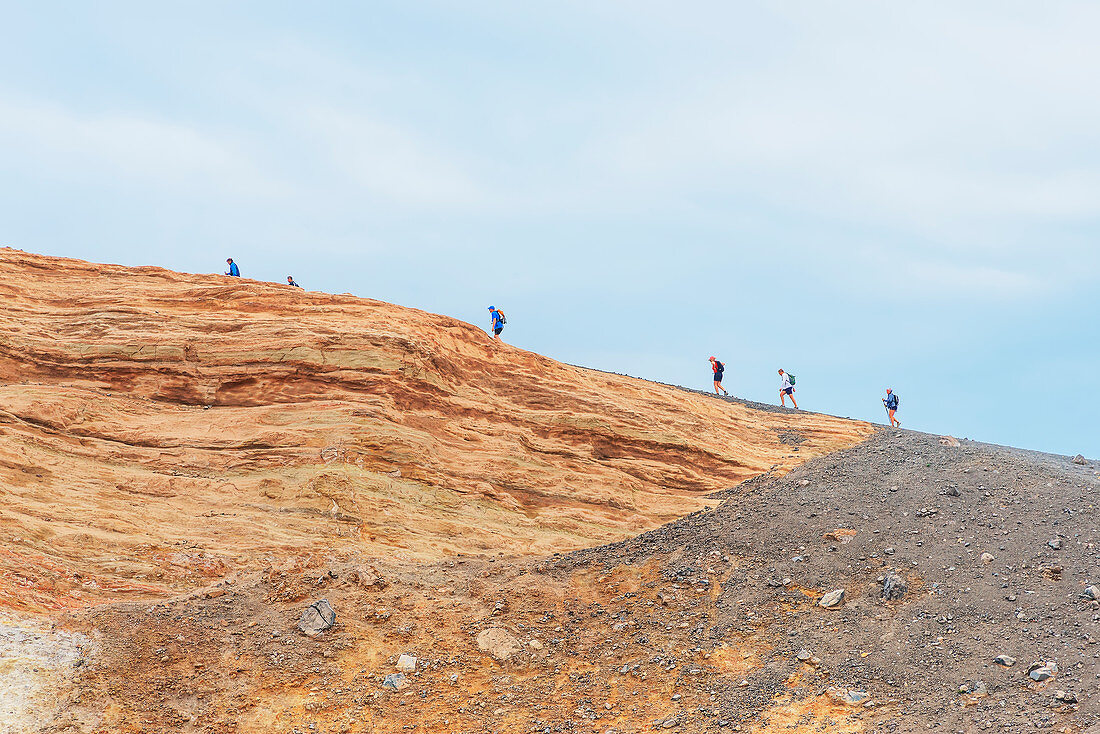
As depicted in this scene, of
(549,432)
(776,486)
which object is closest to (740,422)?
(776,486)

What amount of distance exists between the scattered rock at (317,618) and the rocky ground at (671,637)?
117 mm

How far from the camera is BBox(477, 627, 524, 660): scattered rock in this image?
13.5 meters

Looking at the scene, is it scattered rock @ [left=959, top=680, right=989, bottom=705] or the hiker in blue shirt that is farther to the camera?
the hiker in blue shirt

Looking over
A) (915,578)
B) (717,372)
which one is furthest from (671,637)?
(717,372)

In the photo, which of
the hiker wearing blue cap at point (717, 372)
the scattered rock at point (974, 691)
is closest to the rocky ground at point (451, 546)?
the scattered rock at point (974, 691)

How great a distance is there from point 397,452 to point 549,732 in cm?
704

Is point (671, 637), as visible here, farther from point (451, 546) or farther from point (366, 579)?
point (366, 579)

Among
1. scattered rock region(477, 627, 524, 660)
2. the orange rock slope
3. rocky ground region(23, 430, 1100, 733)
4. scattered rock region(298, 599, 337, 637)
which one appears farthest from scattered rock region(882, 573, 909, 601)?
scattered rock region(298, 599, 337, 637)

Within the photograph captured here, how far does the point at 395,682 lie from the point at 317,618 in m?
1.72

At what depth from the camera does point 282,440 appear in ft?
56.0

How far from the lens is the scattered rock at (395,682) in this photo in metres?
12.6

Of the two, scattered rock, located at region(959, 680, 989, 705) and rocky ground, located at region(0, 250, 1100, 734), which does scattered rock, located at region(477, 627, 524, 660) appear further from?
scattered rock, located at region(959, 680, 989, 705)

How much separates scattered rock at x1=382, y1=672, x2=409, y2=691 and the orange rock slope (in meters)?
2.94

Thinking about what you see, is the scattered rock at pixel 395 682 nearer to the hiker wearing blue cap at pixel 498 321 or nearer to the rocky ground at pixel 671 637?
the rocky ground at pixel 671 637
